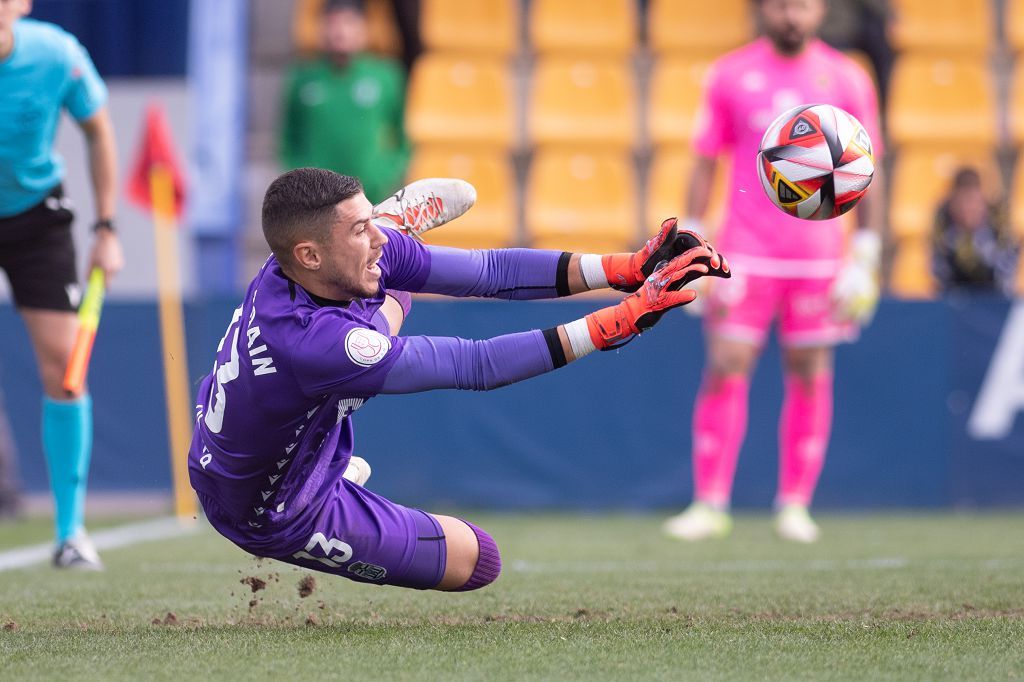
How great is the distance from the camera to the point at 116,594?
16.6 feet

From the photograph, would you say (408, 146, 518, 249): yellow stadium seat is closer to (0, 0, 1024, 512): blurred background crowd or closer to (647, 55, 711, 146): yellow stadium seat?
(0, 0, 1024, 512): blurred background crowd

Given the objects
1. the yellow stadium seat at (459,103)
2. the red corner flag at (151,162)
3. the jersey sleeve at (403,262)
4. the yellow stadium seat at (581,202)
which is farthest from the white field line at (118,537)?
the yellow stadium seat at (459,103)

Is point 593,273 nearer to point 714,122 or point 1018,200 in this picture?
point 714,122

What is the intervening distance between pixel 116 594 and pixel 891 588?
2822mm

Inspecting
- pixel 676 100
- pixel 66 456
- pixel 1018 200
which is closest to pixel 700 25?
pixel 676 100

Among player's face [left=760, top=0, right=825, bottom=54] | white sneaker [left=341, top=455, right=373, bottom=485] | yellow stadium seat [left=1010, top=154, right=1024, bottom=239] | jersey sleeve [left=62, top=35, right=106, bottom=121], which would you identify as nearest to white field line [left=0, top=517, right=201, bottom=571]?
jersey sleeve [left=62, top=35, right=106, bottom=121]

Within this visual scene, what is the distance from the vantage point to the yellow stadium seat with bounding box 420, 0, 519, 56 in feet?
37.6

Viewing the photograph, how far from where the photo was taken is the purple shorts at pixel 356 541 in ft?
14.2

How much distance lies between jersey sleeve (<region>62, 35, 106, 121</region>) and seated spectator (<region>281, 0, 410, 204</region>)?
4.04m

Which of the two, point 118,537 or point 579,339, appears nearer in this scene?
point 579,339

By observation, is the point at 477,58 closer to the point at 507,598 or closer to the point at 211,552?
the point at 211,552

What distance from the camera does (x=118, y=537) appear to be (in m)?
7.46

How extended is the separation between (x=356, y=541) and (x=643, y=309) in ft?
4.02

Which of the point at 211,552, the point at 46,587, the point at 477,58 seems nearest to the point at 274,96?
the point at 477,58
